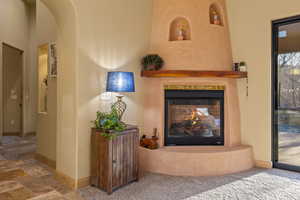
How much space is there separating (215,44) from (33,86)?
5.08 m

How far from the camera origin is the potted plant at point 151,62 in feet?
11.3

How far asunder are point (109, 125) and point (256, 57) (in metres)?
2.72

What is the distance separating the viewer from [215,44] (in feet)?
12.0

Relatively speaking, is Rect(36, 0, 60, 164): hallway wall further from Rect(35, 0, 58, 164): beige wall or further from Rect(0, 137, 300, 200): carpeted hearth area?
Rect(0, 137, 300, 200): carpeted hearth area

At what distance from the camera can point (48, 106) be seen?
3625mm

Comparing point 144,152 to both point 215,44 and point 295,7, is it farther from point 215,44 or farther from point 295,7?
point 295,7

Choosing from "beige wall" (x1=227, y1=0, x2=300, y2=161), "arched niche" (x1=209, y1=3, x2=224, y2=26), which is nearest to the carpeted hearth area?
"beige wall" (x1=227, y1=0, x2=300, y2=161)

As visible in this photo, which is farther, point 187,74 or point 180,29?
A: point 180,29

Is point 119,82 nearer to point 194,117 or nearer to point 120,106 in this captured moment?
point 120,106

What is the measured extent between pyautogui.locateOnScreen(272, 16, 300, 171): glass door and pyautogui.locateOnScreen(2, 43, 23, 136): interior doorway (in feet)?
20.5

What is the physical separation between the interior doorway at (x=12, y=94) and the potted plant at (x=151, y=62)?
4345 millimetres

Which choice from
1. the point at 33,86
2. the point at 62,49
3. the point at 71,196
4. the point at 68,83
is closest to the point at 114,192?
the point at 71,196

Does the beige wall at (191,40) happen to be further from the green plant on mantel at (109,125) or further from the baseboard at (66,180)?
the baseboard at (66,180)

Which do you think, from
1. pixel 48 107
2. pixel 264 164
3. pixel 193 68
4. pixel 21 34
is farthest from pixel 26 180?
pixel 21 34
